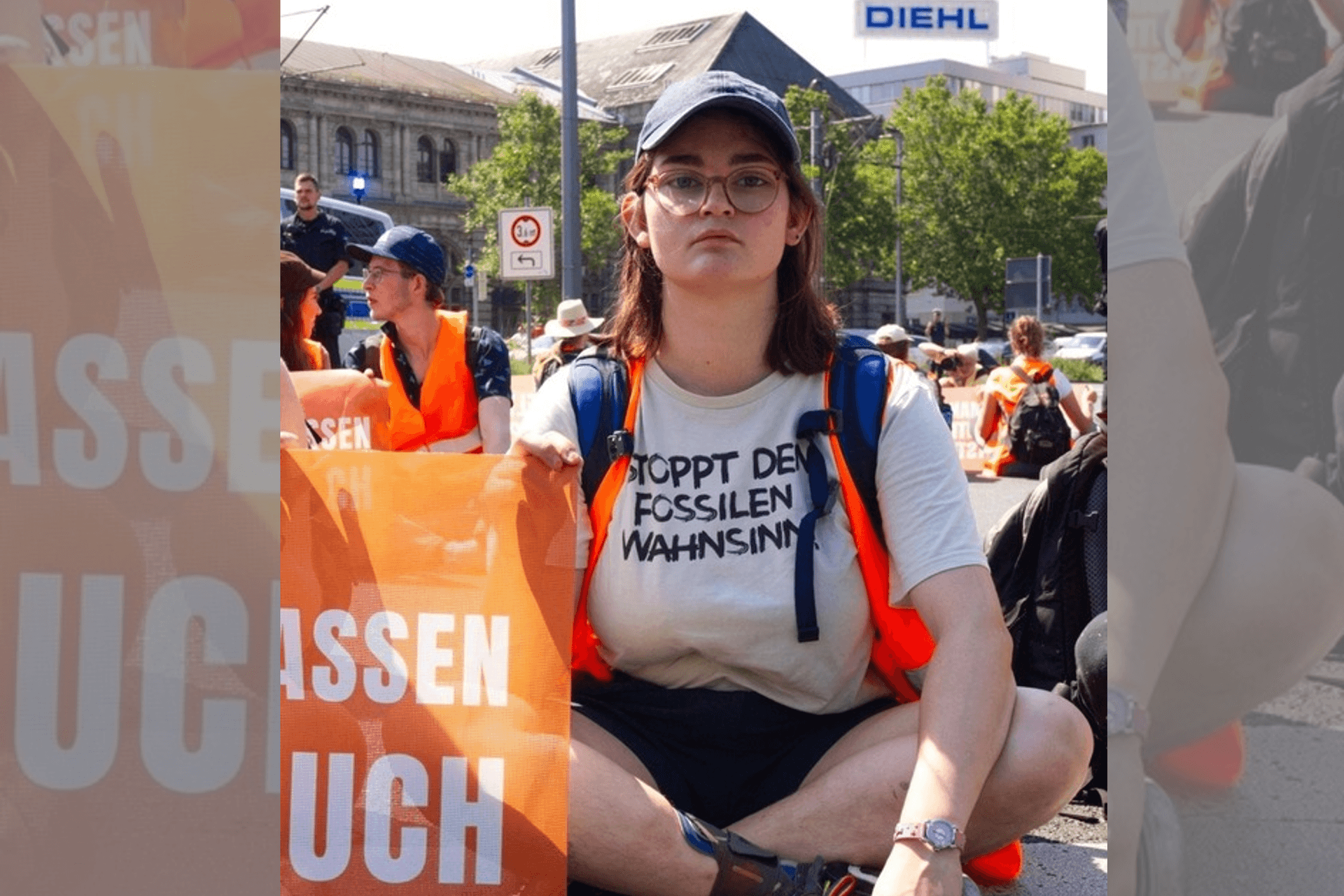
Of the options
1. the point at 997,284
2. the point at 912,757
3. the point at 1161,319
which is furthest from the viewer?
the point at 997,284

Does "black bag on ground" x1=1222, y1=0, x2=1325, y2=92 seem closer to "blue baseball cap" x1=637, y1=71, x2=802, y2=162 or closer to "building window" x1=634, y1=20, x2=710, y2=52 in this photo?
"blue baseball cap" x1=637, y1=71, x2=802, y2=162

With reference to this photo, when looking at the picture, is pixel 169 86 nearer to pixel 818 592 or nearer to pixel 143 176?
pixel 143 176

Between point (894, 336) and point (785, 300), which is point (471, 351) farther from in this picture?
point (894, 336)

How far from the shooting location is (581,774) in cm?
248

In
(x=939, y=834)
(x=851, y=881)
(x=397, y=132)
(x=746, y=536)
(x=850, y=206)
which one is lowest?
(x=851, y=881)

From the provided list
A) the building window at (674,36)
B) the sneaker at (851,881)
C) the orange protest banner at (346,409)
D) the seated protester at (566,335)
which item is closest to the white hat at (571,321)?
the seated protester at (566,335)

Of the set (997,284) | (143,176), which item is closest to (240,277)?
(143,176)

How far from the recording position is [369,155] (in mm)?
75938

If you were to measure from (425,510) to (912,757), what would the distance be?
0.83 m

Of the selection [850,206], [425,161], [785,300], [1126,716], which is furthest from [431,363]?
[425,161]

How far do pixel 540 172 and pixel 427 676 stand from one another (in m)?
61.2

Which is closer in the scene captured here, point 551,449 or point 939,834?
point 939,834

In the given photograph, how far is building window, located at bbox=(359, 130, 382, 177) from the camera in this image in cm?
7519

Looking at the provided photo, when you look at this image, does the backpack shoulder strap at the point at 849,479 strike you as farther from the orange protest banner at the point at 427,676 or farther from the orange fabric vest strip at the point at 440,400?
the orange fabric vest strip at the point at 440,400
